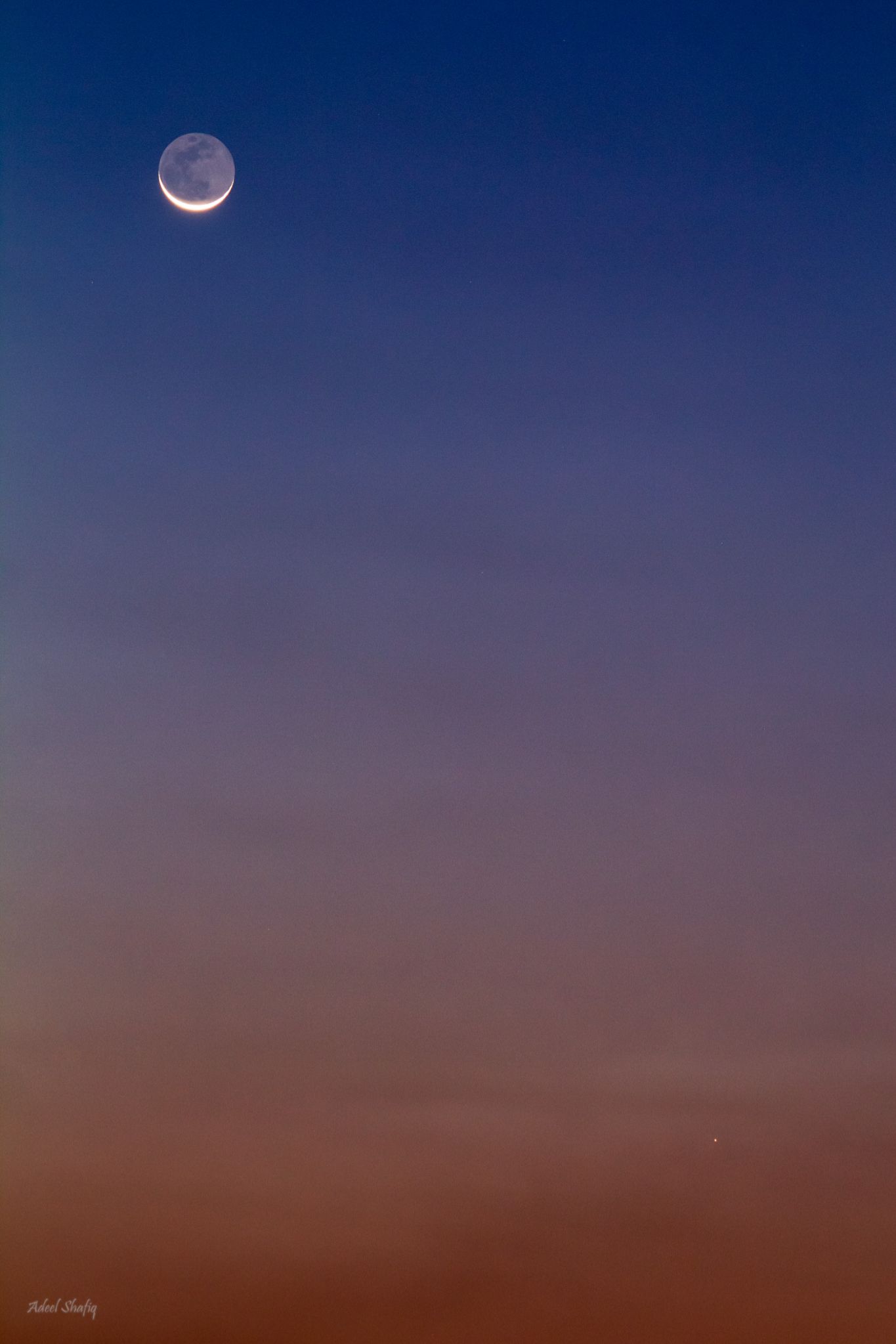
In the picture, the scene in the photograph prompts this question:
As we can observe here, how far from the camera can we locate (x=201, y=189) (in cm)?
3020
